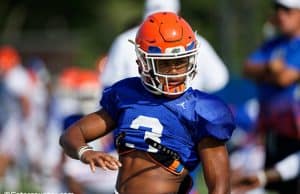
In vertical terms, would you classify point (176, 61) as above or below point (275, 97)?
above

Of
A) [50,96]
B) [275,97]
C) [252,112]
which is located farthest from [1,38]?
[275,97]

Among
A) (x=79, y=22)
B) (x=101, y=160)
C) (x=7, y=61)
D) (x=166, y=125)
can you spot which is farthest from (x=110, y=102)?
(x=79, y=22)

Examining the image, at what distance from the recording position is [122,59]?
7434 millimetres

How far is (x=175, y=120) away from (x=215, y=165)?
0.28 meters

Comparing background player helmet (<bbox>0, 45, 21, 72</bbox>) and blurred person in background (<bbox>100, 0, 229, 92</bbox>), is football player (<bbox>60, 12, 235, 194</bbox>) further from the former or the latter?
background player helmet (<bbox>0, 45, 21, 72</bbox>)

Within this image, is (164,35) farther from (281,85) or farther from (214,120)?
(281,85)

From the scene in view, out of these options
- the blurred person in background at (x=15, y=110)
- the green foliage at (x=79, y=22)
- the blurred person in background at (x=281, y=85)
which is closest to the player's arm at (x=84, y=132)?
the blurred person in background at (x=281, y=85)

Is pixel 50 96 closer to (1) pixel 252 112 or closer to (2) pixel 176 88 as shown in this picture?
(1) pixel 252 112

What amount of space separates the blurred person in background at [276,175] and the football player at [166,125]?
143cm

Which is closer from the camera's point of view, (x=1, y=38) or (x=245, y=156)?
(x=245, y=156)

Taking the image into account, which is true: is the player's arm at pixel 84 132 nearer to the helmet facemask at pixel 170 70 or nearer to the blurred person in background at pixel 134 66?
the helmet facemask at pixel 170 70

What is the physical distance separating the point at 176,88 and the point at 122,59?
1.94 meters

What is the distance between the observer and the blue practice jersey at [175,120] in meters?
5.43

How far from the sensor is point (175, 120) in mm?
5539
